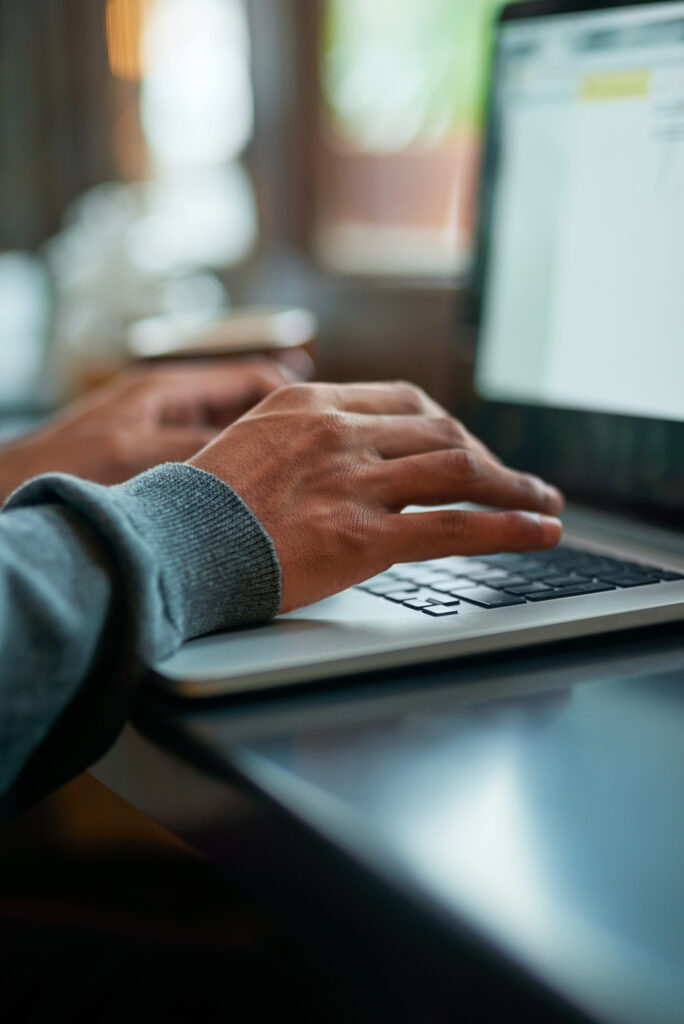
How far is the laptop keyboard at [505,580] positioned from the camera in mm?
496

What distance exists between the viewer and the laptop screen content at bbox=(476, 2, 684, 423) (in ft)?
Result: 2.19

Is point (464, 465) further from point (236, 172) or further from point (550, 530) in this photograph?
point (236, 172)

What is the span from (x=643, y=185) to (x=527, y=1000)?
1.86ft

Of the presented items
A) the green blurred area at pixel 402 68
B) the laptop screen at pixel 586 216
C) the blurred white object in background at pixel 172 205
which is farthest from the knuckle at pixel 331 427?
the green blurred area at pixel 402 68

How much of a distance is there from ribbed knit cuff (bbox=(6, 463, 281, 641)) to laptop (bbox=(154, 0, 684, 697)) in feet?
0.05

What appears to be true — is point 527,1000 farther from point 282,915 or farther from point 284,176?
point 284,176

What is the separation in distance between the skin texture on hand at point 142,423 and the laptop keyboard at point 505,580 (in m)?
0.23

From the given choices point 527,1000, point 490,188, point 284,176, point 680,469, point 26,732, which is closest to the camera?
point 527,1000

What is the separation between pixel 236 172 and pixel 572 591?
1435mm

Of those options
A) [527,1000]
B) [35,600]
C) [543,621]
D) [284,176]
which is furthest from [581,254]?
[284,176]

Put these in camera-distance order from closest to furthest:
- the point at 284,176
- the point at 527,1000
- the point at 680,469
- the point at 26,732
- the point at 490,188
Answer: the point at 527,1000 → the point at 26,732 → the point at 680,469 → the point at 490,188 → the point at 284,176

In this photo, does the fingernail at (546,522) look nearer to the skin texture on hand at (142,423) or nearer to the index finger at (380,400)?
the index finger at (380,400)

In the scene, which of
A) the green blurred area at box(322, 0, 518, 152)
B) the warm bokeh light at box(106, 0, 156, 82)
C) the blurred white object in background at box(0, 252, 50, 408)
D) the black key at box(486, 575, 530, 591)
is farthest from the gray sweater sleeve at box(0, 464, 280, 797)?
the warm bokeh light at box(106, 0, 156, 82)

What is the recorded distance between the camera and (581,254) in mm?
733
